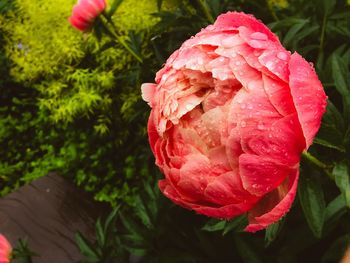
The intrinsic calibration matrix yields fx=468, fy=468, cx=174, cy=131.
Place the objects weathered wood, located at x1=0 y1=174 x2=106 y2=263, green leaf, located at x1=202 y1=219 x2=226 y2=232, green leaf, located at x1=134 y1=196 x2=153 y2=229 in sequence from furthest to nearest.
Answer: weathered wood, located at x1=0 y1=174 x2=106 y2=263 < green leaf, located at x1=134 y1=196 x2=153 y2=229 < green leaf, located at x1=202 y1=219 x2=226 y2=232

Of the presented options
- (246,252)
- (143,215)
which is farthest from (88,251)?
(246,252)

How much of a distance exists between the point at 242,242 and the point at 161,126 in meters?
0.55

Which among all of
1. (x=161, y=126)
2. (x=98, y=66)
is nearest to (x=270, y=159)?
(x=161, y=126)

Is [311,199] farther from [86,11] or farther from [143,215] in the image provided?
[86,11]

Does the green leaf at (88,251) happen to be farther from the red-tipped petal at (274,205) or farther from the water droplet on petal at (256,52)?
the water droplet on petal at (256,52)

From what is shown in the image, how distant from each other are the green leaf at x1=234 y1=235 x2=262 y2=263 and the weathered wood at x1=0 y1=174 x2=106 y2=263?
117 centimetres

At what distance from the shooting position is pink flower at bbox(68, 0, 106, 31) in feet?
4.58

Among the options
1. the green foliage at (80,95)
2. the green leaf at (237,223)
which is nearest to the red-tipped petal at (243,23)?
the green leaf at (237,223)

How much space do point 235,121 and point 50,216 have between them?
1966 mm

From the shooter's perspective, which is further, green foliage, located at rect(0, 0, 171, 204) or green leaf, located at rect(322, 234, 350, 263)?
green foliage, located at rect(0, 0, 171, 204)

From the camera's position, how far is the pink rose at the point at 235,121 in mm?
580

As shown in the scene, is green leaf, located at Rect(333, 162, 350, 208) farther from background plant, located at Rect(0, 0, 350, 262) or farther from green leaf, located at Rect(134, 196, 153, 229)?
green leaf, located at Rect(134, 196, 153, 229)

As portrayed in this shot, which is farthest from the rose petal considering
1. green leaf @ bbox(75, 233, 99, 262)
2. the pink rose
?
green leaf @ bbox(75, 233, 99, 262)

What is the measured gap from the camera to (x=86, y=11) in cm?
141
